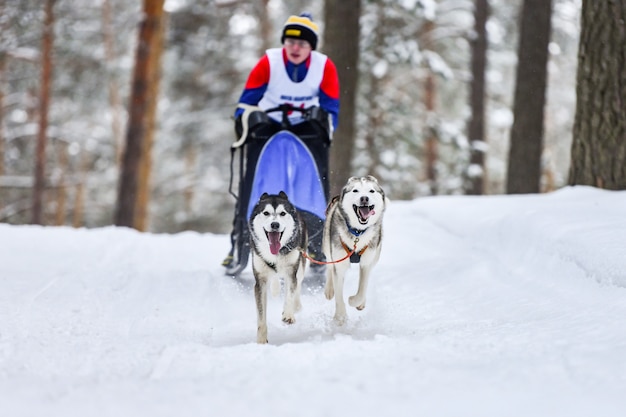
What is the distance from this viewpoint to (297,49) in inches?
192

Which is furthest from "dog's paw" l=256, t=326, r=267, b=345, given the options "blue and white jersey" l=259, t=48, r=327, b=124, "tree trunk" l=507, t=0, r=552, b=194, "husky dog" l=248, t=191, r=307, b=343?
"tree trunk" l=507, t=0, r=552, b=194

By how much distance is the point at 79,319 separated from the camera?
164 inches

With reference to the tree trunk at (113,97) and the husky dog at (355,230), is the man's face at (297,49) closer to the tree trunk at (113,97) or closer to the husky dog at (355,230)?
the husky dog at (355,230)

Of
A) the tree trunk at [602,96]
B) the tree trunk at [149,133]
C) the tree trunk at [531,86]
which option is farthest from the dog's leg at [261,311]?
the tree trunk at [149,133]

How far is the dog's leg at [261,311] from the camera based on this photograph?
3762mm

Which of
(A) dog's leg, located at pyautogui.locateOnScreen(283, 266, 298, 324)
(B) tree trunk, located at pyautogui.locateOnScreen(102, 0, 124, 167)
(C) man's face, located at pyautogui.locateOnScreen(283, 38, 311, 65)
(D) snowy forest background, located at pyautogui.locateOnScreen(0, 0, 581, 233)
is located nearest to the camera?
(A) dog's leg, located at pyautogui.locateOnScreen(283, 266, 298, 324)

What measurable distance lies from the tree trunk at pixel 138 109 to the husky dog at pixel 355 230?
29.8 ft

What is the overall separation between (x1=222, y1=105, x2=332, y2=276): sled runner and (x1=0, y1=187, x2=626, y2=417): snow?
2.54 feet

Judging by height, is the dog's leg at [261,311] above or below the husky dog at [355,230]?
below

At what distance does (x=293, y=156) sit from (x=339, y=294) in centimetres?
141

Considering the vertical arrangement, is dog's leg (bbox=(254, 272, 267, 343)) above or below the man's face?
below

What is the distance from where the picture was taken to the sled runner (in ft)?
16.5

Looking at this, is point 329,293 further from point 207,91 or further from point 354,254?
point 207,91

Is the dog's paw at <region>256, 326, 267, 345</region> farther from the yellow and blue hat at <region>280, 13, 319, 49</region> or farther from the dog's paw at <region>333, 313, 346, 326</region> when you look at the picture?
the yellow and blue hat at <region>280, 13, 319, 49</region>
